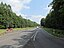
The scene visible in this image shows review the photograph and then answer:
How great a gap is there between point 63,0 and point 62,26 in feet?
81.6

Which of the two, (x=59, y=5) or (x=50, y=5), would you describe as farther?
(x=50, y=5)

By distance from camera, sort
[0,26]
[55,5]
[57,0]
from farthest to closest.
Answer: [0,26] → [55,5] → [57,0]

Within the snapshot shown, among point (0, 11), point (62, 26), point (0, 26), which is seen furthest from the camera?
point (0, 11)

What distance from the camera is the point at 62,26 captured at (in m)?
75.8

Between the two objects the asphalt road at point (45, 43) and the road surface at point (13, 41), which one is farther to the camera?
the road surface at point (13, 41)

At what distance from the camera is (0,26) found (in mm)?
102500

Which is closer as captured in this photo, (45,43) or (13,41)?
Result: (45,43)

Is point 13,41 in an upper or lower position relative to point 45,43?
upper

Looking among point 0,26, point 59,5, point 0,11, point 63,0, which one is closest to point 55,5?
point 59,5

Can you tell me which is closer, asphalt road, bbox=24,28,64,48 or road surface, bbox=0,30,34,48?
asphalt road, bbox=24,28,64,48

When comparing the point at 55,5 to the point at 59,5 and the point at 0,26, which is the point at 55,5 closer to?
the point at 59,5

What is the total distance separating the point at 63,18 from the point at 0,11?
220 ft

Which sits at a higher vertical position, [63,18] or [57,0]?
[57,0]

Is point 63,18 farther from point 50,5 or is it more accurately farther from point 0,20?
point 0,20
